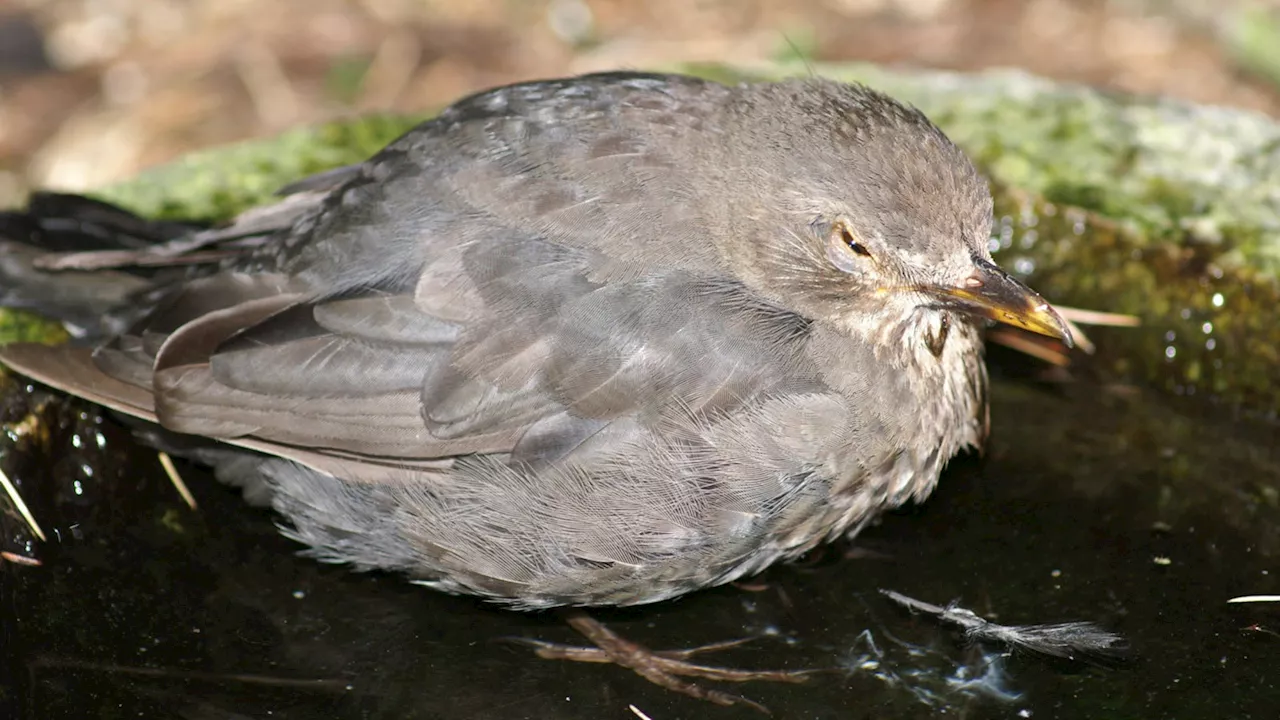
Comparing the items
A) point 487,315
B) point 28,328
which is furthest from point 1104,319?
point 28,328

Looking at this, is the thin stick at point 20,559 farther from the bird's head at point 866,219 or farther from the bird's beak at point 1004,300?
the bird's beak at point 1004,300

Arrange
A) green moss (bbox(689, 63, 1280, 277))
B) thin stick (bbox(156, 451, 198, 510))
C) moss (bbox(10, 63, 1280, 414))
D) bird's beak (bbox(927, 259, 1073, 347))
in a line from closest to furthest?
bird's beak (bbox(927, 259, 1073, 347)) < thin stick (bbox(156, 451, 198, 510)) < moss (bbox(10, 63, 1280, 414)) < green moss (bbox(689, 63, 1280, 277))

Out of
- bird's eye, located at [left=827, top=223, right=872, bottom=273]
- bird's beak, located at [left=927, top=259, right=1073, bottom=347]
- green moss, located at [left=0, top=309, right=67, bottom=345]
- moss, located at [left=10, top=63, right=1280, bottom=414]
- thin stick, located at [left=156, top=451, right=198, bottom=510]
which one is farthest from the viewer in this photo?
moss, located at [left=10, top=63, right=1280, bottom=414]

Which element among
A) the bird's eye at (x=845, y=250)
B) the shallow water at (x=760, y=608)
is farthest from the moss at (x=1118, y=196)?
the bird's eye at (x=845, y=250)

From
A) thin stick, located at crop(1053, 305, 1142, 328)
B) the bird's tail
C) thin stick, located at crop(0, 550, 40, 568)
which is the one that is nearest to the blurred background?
the bird's tail

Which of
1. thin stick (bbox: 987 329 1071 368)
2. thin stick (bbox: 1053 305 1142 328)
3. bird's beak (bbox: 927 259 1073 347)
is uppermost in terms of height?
bird's beak (bbox: 927 259 1073 347)

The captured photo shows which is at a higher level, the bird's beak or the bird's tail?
the bird's beak

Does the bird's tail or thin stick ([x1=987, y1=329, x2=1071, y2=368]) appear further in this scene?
thin stick ([x1=987, y1=329, x2=1071, y2=368])

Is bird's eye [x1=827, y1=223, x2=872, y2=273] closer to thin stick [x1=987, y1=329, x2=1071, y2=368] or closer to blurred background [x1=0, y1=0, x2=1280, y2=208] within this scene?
thin stick [x1=987, y1=329, x2=1071, y2=368]
